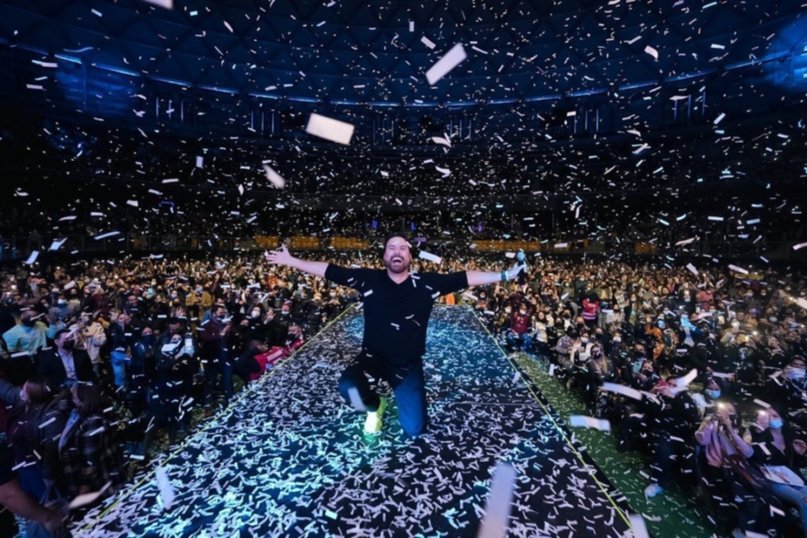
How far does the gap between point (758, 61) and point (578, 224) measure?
15013mm

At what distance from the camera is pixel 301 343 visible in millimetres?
9305

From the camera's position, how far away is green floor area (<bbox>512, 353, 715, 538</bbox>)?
4.62 m

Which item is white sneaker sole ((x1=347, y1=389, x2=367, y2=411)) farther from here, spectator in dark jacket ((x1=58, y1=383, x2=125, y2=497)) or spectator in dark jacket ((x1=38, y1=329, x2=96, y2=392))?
spectator in dark jacket ((x1=38, y1=329, x2=96, y2=392))

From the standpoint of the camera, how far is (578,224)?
117 ft

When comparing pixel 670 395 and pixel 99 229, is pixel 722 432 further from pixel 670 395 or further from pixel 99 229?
pixel 99 229

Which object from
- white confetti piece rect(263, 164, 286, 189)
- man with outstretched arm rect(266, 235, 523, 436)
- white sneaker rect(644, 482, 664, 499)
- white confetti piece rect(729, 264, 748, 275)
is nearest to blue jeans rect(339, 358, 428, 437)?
man with outstretched arm rect(266, 235, 523, 436)

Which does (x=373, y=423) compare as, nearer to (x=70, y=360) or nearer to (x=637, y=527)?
(x=637, y=527)

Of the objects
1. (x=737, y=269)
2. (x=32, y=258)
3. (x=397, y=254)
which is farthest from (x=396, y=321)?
(x=737, y=269)

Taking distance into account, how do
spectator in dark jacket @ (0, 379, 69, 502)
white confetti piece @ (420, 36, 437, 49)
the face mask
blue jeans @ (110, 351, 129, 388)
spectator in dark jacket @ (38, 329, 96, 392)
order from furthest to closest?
white confetti piece @ (420, 36, 437, 49) → blue jeans @ (110, 351, 129, 388) → the face mask → spectator in dark jacket @ (38, 329, 96, 392) → spectator in dark jacket @ (0, 379, 69, 502)

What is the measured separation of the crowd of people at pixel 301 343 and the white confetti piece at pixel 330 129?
2689cm

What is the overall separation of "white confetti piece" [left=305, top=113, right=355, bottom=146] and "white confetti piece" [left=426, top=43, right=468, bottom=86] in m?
8.56

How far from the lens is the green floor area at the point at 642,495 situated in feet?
15.2

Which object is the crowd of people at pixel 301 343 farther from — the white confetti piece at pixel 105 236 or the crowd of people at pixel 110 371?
the white confetti piece at pixel 105 236

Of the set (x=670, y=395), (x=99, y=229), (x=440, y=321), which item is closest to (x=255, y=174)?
(x=99, y=229)
